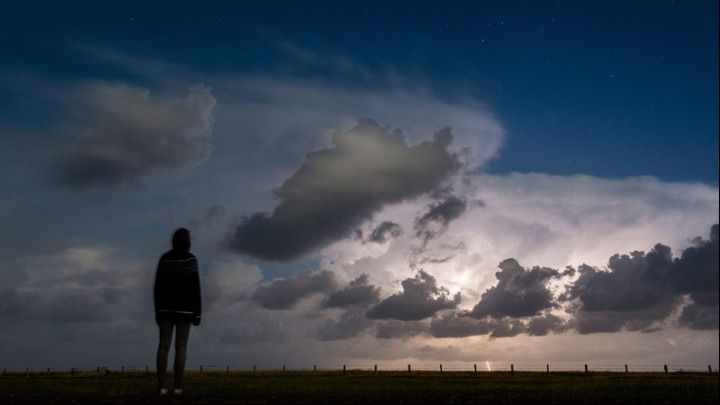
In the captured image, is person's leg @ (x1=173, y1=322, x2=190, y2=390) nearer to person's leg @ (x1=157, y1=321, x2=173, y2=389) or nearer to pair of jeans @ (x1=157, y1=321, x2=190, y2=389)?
pair of jeans @ (x1=157, y1=321, x2=190, y2=389)

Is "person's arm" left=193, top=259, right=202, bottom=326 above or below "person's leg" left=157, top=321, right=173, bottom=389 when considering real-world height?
above

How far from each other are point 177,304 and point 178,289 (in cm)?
21

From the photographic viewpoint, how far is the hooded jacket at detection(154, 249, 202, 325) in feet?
31.1

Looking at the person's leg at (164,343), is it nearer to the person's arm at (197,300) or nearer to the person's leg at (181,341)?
the person's leg at (181,341)

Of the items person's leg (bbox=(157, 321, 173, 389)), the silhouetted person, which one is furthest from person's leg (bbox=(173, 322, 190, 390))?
person's leg (bbox=(157, 321, 173, 389))

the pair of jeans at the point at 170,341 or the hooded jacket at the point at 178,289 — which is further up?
the hooded jacket at the point at 178,289

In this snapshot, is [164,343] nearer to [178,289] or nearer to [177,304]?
[177,304]

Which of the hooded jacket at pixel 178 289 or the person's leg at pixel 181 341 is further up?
the hooded jacket at pixel 178 289

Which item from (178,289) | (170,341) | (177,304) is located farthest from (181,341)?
(178,289)

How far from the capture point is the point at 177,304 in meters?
9.47

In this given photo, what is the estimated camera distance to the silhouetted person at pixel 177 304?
9.45 metres

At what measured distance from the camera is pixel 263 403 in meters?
8.01

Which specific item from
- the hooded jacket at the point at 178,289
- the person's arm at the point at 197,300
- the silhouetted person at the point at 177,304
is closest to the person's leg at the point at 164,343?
the silhouetted person at the point at 177,304

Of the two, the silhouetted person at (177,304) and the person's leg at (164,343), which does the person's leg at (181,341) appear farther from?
the person's leg at (164,343)
